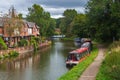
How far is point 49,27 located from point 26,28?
35.5 m

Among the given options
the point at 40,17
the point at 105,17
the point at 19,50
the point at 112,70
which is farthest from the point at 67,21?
the point at 112,70

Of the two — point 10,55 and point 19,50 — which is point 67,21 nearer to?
point 19,50

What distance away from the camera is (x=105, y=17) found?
61625 mm

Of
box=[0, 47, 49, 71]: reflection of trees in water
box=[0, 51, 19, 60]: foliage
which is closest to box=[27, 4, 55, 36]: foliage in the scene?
box=[0, 51, 19, 60]: foliage

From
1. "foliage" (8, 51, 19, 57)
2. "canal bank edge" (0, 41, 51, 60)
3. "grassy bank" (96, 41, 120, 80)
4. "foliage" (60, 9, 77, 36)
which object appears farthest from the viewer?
"foliage" (60, 9, 77, 36)

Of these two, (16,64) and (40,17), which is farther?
(40,17)

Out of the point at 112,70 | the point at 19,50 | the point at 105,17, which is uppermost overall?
the point at 105,17

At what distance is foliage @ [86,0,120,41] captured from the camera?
5778 centimetres

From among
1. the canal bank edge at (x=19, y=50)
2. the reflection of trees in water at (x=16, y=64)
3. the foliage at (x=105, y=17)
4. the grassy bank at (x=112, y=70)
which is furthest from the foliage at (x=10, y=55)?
the grassy bank at (x=112, y=70)

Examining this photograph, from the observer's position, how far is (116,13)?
55594mm

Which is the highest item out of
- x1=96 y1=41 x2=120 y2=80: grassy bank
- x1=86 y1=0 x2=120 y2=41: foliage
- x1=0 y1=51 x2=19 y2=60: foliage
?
x1=86 y1=0 x2=120 y2=41: foliage

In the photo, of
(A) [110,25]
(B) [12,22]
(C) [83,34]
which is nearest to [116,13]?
(A) [110,25]

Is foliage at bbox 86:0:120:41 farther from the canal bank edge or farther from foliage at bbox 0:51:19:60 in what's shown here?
foliage at bbox 0:51:19:60

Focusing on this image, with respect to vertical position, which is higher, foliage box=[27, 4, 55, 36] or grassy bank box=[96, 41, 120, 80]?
foliage box=[27, 4, 55, 36]
